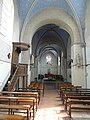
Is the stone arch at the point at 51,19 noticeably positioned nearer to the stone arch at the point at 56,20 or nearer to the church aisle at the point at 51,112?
the stone arch at the point at 56,20

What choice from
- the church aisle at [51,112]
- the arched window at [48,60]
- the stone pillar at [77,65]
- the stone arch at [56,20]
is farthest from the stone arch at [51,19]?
the arched window at [48,60]

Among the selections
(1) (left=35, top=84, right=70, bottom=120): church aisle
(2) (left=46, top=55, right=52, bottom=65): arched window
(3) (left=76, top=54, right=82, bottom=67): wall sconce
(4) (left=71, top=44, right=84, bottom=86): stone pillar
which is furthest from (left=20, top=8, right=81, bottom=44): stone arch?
(2) (left=46, top=55, right=52, bottom=65): arched window

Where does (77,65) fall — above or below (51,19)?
below

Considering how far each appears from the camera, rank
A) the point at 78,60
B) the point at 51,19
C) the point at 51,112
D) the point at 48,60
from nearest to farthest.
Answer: the point at 51,112
the point at 78,60
the point at 51,19
the point at 48,60

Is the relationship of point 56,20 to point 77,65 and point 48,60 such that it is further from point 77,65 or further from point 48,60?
point 48,60

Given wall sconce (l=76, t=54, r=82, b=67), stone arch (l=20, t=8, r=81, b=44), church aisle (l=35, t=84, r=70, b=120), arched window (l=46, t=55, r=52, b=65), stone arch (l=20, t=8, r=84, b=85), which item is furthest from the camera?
arched window (l=46, t=55, r=52, b=65)

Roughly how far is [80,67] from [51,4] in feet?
21.1

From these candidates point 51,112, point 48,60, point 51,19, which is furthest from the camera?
point 48,60

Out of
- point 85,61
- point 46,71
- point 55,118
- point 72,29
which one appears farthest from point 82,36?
point 46,71

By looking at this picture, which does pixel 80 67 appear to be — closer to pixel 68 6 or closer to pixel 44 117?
pixel 68 6

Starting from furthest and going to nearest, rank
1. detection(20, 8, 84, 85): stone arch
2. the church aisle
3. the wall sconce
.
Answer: detection(20, 8, 84, 85): stone arch → the wall sconce → the church aisle

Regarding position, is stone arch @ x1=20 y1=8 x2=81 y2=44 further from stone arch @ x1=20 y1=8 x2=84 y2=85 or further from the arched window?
the arched window

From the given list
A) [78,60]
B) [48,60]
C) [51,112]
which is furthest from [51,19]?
[48,60]

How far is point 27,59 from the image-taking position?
12922 millimetres
